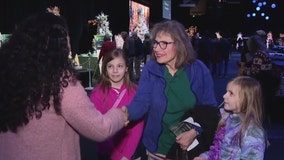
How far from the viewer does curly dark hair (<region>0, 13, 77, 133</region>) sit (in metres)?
1.98

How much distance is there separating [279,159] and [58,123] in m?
4.70

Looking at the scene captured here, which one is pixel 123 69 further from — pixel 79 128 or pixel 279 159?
pixel 279 159

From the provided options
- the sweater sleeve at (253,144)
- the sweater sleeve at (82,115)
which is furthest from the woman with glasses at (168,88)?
the sweater sleeve at (82,115)

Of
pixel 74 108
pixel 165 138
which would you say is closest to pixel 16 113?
pixel 74 108

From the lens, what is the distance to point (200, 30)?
160ft

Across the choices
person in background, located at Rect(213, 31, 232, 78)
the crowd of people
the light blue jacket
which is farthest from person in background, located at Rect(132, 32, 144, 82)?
the light blue jacket

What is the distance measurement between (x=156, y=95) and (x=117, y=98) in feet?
2.23

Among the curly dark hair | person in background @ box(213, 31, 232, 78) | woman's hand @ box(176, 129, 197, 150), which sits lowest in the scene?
person in background @ box(213, 31, 232, 78)

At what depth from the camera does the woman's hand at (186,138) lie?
103 inches

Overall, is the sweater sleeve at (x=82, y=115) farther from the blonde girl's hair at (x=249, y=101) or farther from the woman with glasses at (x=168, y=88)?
the blonde girl's hair at (x=249, y=101)

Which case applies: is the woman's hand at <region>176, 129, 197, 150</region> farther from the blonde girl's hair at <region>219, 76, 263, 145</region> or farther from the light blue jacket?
the blonde girl's hair at <region>219, 76, 263, 145</region>

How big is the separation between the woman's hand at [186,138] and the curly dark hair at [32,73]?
895 mm

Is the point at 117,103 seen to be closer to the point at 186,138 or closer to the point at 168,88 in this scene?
the point at 168,88

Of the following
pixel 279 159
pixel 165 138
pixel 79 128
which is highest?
pixel 79 128
